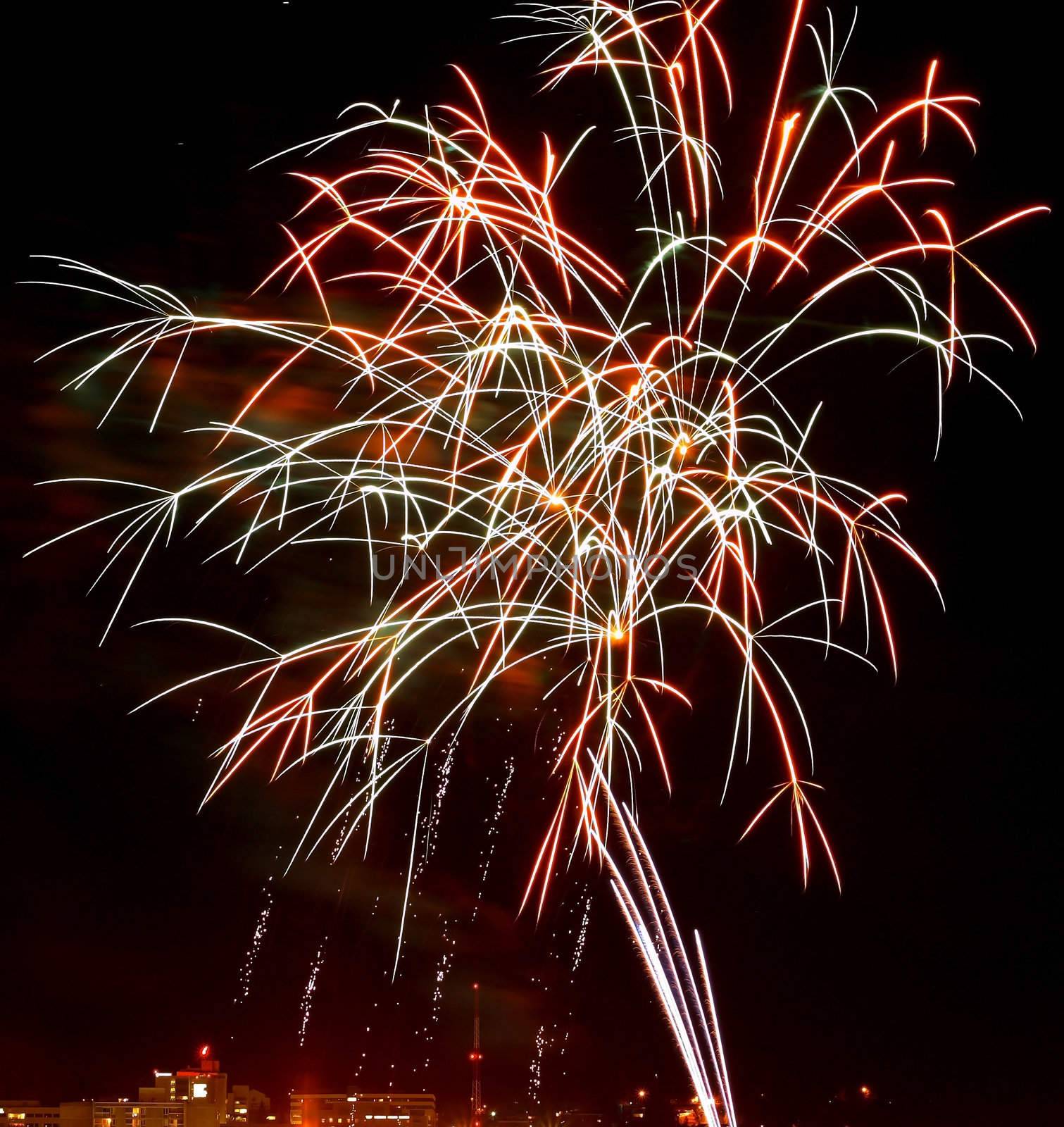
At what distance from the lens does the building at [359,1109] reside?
64.1 m

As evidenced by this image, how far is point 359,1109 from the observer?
212ft

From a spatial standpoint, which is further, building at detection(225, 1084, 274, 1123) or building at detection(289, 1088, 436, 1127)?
building at detection(225, 1084, 274, 1123)

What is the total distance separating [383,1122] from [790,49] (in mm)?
63094

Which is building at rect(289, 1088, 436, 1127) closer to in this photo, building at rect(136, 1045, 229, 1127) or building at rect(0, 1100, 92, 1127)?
building at rect(136, 1045, 229, 1127)

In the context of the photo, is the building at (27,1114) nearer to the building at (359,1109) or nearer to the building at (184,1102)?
the building at (184,1102)

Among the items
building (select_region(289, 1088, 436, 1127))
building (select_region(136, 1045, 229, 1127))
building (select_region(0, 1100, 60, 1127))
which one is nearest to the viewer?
building (select_region(289, 1088, 436, 1127))

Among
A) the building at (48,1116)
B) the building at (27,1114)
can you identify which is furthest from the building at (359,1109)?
the building at (27,1114)

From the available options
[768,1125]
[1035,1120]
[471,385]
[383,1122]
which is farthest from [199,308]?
[383,1122]

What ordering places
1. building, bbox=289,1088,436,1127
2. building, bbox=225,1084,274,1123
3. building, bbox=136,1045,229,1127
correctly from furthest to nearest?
building, bbox=225,1084,274,1123
building, bbox=136,1045,229,1127
building, bbox=289,1088,436,1127

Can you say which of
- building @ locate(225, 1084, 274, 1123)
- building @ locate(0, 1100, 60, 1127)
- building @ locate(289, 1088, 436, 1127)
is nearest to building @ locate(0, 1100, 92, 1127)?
building @ locate(0, 1100, 60, 1127)

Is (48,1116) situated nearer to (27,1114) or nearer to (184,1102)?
(27,1114)

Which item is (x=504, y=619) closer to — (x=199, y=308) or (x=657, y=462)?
(x=657, y=462)

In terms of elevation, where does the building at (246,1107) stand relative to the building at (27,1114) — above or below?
above

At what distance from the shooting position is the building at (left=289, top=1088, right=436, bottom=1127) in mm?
64125
